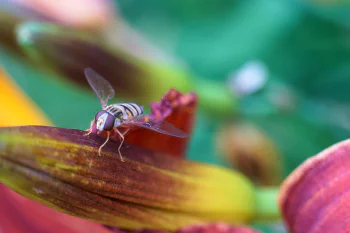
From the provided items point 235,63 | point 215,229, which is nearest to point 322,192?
point 215,229

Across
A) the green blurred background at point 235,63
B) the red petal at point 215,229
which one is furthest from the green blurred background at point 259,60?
the red petal at point 215,229

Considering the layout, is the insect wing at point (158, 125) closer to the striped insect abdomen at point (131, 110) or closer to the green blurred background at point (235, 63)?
the striped insect abdomen at point (131, 110)

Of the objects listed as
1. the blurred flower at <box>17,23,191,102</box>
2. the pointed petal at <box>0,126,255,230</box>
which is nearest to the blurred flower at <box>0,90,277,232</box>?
the pointed petal at <box>0,126,255,230</box>

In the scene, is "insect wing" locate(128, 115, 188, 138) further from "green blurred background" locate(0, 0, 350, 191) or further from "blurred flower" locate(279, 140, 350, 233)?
"green blurred background" locate(0, 0, 350, 191)

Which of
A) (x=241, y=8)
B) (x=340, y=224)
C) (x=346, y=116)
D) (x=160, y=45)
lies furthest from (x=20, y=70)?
(x=340, y=224)

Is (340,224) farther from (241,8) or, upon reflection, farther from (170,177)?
(241,8)

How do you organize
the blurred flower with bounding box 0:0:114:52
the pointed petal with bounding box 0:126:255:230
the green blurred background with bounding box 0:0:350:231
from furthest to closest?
the green blurred background with bounding box 0:0:350:231 < the blurred flower with bounding box 0:0:114:52 < the pointed petal with bounding box 0:126:255:230
